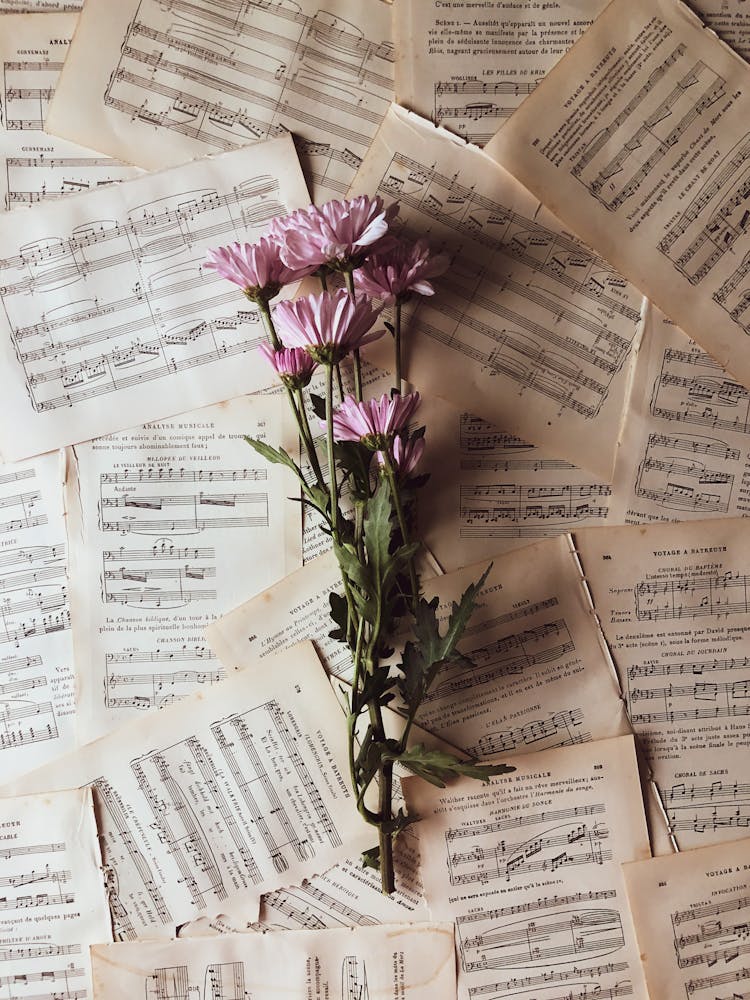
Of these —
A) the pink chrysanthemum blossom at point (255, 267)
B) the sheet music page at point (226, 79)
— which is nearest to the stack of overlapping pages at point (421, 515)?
the sheet music page at point (226, 79)

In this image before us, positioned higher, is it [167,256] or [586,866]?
[167,256]

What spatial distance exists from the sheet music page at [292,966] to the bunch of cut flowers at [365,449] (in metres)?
0.10

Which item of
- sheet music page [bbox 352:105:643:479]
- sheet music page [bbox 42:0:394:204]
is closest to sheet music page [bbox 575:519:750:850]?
sheet music page [bbox 352:105:643:479]

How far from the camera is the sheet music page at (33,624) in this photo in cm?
101

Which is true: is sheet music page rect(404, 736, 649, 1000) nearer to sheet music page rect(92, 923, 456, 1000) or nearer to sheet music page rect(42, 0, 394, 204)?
sheet music page rect(92, 923, 456, 1000)

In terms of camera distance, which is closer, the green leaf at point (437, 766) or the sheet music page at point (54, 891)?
the green leaf at point (437, 766)

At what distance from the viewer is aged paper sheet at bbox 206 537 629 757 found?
38.9 inches

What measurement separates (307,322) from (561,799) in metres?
0.65

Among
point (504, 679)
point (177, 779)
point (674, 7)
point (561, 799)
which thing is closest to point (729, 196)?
point (674, 7)

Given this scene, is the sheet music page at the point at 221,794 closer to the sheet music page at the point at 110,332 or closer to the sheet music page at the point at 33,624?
the sheet music page at the point at 33,624

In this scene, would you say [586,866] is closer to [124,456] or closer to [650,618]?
[650,618]

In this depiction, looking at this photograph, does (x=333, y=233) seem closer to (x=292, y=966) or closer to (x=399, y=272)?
(x=399, y=272)

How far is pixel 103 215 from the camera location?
3.24 feet

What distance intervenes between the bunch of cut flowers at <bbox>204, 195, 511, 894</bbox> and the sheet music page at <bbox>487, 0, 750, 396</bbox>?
20 centimetres
